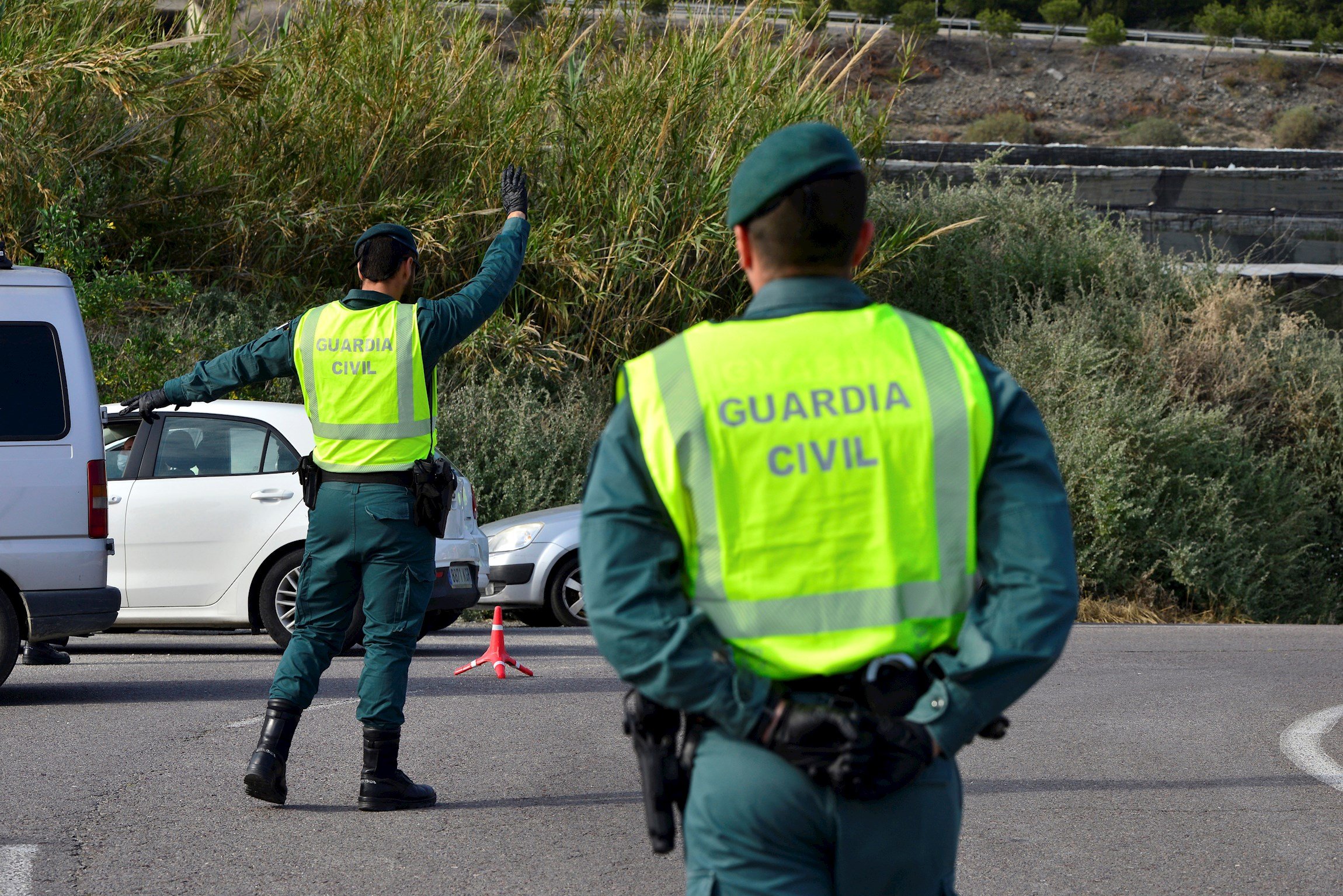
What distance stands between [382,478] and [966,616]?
3.34 metres

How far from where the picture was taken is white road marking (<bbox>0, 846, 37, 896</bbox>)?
14.5 feet

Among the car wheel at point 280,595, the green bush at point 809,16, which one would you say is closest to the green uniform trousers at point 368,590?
the car wheel at point 280,595

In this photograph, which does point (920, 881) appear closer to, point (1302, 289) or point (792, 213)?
point (792, 213)

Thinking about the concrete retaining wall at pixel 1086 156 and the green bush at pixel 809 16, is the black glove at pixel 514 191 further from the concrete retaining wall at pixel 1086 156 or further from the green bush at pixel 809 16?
the concrete retaining wall at pixel 1086 156

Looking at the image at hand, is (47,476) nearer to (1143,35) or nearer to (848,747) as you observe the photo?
(848,747)

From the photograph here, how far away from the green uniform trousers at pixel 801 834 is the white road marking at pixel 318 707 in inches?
195

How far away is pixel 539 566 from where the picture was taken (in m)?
11.6

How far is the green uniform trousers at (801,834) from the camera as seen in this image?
82.5 inches

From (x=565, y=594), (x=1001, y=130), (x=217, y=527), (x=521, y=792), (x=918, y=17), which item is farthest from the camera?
(x=918, y=17)

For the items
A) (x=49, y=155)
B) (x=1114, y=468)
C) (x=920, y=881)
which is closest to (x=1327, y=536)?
(x=1114, y=468)

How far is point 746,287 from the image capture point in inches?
697

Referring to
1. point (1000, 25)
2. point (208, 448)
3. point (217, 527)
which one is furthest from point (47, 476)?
point (1000, 25)

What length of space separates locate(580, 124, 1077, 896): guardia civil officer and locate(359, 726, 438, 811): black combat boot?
10.8ft

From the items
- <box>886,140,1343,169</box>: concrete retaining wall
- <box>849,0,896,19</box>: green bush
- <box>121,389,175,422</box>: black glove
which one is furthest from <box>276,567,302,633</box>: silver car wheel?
<box>849,0,896,19</box>: green bush
